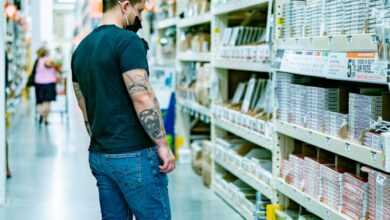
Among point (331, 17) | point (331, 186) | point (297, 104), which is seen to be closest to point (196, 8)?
point (297, 104)

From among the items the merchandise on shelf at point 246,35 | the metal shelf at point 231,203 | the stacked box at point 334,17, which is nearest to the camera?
the stacked box at point 334,17

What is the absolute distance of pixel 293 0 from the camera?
4746 millimetres

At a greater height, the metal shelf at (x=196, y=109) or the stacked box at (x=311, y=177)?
the metal shelf at (x=196, y=109)

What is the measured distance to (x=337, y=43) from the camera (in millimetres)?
3795

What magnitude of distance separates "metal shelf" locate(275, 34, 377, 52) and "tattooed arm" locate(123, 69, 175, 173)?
1.00 metres

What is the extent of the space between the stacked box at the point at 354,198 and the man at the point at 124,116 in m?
0.97

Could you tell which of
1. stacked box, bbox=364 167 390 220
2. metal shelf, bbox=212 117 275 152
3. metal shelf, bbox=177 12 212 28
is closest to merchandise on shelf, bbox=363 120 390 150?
stacked box, bbox=364 167 390 220

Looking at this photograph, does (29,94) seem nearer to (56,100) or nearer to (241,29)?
(56,100)

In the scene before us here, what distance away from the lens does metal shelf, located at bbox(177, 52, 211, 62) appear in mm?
7629

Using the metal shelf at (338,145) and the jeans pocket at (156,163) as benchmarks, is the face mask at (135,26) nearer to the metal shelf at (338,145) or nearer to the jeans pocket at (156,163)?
the jeans pocket at (156,163)

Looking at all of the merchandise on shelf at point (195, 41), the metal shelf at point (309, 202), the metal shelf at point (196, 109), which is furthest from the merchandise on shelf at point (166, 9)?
the metal shelf at point (309, 202)

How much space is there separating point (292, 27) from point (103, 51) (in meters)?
1.73

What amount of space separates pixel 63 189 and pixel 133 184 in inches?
167

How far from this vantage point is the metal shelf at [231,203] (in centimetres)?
592
